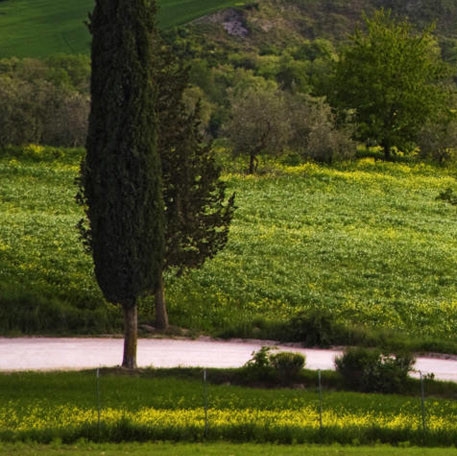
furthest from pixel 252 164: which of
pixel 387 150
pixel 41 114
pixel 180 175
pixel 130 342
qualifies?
pixel 130 342

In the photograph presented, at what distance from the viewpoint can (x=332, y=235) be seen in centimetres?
5522

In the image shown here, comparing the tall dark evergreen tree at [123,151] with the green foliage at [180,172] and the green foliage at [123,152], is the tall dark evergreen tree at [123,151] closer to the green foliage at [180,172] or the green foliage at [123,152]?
the green foliage at [123,152]

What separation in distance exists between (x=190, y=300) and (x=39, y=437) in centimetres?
1759

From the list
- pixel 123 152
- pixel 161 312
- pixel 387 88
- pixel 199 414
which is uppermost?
pixel 123 152

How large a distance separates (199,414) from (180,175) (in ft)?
39.2

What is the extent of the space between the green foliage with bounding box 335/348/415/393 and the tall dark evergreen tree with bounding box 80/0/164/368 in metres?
6.29

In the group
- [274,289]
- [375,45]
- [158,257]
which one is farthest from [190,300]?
[375,45]

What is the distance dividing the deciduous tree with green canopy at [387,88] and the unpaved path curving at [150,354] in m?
55.0

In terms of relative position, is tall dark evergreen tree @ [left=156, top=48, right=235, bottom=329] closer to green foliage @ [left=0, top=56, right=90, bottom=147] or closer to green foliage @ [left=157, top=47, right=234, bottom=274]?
green foliage @ [left=157, top=47, right=234, bottom=274]

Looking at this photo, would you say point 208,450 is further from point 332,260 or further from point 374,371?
point 332,260

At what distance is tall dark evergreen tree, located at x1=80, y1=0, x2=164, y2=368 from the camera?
30.7 metres

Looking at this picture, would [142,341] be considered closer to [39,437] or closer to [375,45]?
[39,437]

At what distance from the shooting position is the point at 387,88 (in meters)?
90.1

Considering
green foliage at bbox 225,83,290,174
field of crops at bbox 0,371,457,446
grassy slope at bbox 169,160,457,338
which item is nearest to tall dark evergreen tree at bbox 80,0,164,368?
field of crops at bbox 0,371,457,446
